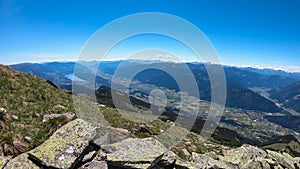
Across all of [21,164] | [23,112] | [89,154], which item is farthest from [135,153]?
[23,112]

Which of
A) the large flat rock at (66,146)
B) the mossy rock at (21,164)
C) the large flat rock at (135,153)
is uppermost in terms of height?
the large flat rock at (66,146)

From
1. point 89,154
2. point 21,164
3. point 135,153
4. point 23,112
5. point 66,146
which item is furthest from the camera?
point 23,112

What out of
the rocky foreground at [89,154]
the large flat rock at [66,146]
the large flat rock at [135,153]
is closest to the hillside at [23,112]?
the rocky foreground at [89,154]

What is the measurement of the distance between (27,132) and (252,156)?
17.8m

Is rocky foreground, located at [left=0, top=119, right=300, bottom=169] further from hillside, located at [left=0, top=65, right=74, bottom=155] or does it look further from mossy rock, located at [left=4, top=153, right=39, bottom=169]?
hillside, located at [left=0, top=65, right=74, bottom=155]

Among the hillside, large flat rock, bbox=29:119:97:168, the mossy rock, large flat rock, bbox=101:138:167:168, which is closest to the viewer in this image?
the mossy rock

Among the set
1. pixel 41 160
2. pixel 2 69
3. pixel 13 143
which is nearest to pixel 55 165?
pixel 41 160

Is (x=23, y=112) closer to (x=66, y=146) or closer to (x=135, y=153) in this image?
(x=66, y=146)

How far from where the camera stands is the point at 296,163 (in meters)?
24.2

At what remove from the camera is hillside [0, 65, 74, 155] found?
675 inches

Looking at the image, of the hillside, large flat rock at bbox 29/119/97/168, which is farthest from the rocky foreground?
the hillside

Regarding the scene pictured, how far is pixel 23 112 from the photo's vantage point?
23.0m

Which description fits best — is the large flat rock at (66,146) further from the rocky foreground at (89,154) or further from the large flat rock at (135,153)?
the large flat rock at (135,153)

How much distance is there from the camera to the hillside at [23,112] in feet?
56.2
